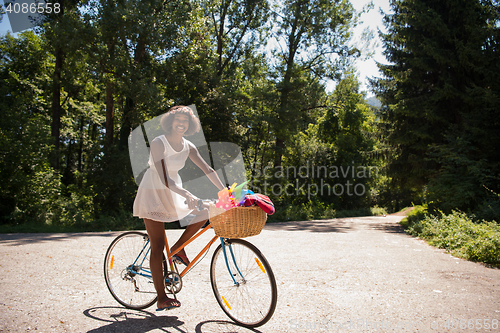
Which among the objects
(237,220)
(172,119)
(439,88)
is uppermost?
(439,88)

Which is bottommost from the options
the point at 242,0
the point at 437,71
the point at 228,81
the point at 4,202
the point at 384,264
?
the point at 384,264

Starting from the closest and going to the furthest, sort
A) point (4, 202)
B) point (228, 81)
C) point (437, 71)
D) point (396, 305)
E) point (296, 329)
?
point (296, 329) < point (396, 305) < point (4, 202) < point (437, 71) < point (228, 81)

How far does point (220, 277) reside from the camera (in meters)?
3.26

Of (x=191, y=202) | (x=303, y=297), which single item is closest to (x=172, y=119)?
(x=191, y=202)

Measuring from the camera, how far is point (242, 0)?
24.9m

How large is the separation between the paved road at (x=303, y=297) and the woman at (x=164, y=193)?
57 cm

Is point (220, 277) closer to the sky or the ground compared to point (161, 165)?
closer to the ground

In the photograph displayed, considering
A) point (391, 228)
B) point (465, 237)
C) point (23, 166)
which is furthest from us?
point (23, 166)

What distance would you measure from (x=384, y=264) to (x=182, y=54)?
15.1 metres

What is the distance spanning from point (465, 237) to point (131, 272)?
7.10 metres

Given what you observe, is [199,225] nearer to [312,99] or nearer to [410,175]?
[410,175]

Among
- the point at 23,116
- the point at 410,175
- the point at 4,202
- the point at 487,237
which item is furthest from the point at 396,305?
the point at 23,116

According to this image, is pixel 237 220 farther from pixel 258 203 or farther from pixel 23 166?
pixel 23 166

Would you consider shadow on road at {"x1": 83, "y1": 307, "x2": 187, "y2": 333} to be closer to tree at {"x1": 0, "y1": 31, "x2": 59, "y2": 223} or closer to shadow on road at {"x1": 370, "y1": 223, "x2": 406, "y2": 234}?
shadow on road at {"x1": 370, "y1": 223, "x2": 406, "y2": 234}
